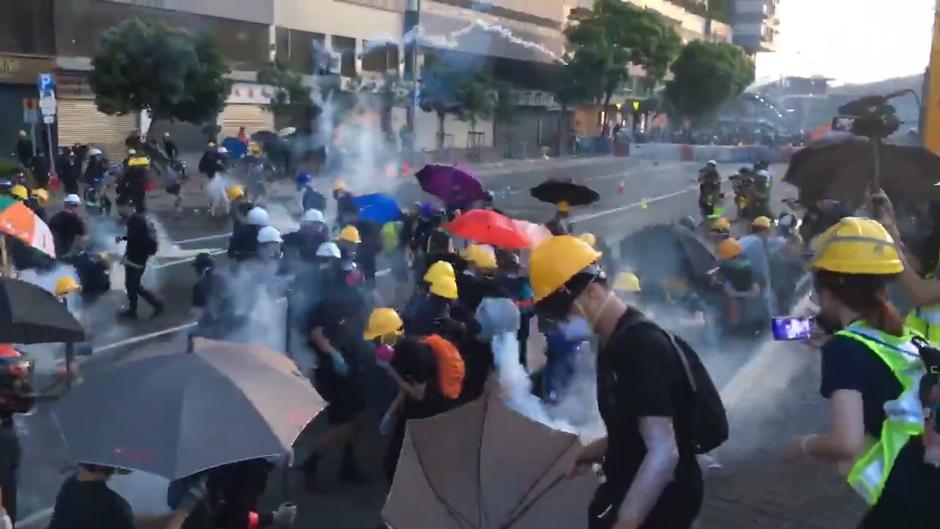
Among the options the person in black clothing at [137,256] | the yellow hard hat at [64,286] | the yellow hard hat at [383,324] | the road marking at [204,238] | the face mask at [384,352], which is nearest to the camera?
the face mask at [384,352]

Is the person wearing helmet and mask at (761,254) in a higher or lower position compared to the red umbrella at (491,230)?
lower

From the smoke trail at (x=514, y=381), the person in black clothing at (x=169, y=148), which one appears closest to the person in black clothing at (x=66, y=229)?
the smoke trail at (x=514, y=381)

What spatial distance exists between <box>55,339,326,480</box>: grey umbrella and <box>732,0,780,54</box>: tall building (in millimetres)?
129574

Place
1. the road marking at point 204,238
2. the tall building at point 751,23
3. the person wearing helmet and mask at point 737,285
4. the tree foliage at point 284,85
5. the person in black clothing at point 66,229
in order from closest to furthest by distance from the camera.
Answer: the person wearing helmet and mask at point 737,285
the person in black clothing at point 66,229
the road marking at point 204,238
the tree foliage at point 284,85
the tall building at point 751,23

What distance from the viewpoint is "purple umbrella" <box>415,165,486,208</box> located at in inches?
409

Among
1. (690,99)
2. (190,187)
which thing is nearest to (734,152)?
(690,99)

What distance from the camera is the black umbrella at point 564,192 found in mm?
8688

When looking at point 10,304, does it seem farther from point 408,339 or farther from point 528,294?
point 528,294

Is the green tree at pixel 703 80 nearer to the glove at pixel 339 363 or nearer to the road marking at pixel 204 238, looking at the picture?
the road marking at pixel 204 238

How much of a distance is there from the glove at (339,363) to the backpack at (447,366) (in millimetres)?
1132

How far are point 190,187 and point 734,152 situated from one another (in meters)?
30.5

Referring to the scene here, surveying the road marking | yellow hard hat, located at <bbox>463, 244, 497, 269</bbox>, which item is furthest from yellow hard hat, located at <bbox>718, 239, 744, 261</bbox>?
the road marking

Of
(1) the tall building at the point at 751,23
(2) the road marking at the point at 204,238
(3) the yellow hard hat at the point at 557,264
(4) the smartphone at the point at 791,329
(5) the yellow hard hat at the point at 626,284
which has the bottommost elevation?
(2) the road marking at the point at 204,238

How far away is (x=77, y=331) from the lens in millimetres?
5355
